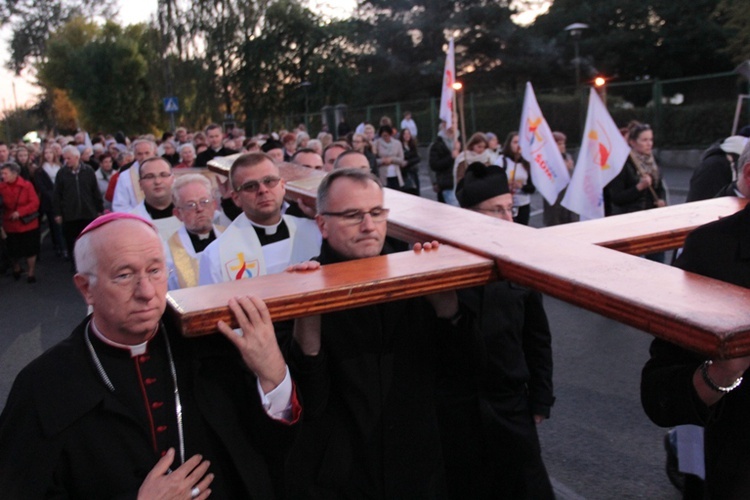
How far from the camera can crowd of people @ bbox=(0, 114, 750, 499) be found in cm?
204

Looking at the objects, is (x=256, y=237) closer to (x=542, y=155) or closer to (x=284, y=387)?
(x=284, y=387)

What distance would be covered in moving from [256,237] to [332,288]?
231 cm

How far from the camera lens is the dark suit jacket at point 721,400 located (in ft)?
6.89

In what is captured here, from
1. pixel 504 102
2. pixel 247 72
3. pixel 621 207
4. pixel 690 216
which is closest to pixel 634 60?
pixel 504 102

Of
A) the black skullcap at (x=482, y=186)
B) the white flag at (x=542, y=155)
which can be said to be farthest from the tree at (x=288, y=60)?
the black skullcap at (x=482, y=186)

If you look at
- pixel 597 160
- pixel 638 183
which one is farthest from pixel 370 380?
pixel 638 183

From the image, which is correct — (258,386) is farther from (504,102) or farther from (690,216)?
(504,102)

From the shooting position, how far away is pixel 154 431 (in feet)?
7.01

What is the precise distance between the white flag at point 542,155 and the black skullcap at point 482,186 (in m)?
4.43

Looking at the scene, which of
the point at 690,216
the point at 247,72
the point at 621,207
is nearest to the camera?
the point at 690,216

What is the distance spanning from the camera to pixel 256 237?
4184mm

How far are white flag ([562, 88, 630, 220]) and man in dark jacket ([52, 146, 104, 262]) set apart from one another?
6829 millimetres

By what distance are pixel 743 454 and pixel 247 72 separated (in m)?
41.9

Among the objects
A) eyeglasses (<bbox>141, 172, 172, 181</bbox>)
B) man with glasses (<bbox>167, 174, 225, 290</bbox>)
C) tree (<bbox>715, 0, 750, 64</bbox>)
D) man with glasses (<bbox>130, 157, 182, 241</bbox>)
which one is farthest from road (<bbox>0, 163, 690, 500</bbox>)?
tree (<bbox>715, 0, 750, 64</bbox>)
